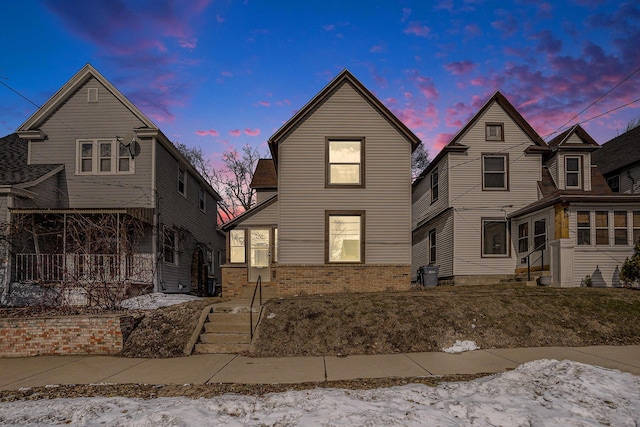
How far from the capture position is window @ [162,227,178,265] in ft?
59.4

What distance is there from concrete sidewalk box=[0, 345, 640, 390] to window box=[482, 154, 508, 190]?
35.4ft

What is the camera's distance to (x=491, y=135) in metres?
18.9

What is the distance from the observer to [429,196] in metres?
22.0

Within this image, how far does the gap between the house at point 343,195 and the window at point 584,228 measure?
20.6 ft

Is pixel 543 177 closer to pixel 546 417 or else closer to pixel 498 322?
pixel 498 322

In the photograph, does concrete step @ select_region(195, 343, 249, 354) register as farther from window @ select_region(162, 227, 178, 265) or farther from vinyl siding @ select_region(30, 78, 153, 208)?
window @ select_region(162, 227, 178, 265)

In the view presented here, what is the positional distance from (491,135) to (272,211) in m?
9.93

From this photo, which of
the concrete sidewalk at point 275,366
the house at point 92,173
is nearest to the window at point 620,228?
the concrete sidewalk at point 275,366

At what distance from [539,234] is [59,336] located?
16.0 m

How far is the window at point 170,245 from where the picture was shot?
1811 cm

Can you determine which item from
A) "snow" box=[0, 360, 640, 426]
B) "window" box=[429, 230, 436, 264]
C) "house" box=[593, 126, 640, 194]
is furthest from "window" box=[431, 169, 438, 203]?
"snow" box=[0, 360, 640, 426]

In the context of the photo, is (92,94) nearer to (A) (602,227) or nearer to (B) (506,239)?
(B) (506,239)

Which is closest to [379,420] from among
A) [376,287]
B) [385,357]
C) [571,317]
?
[385,357]

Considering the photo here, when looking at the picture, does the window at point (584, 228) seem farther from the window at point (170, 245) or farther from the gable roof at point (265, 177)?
the window at point (170, 245)
